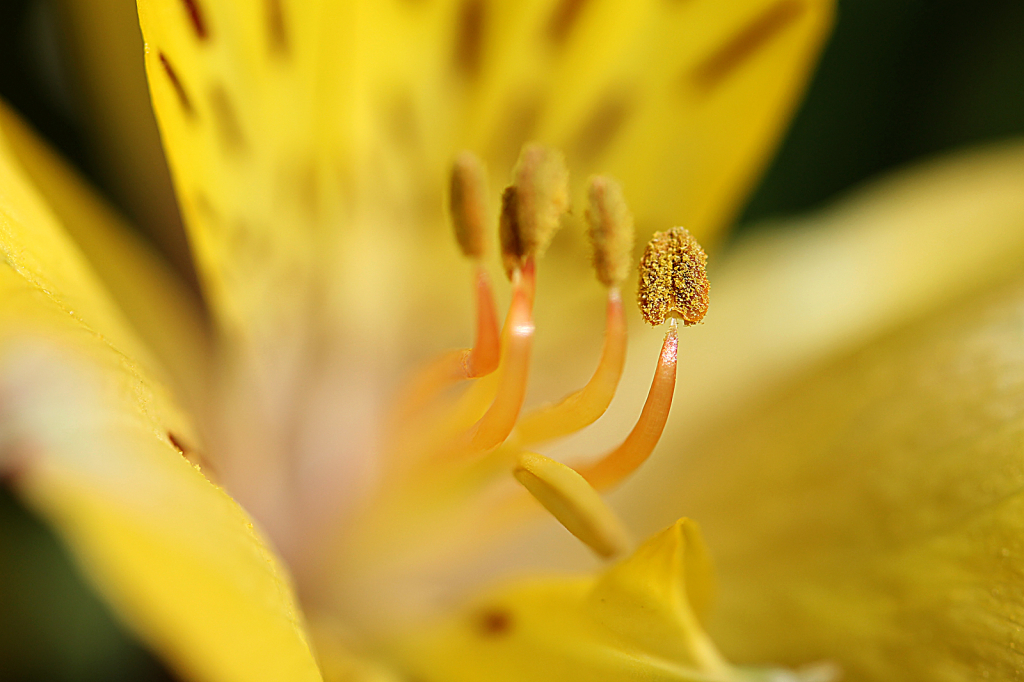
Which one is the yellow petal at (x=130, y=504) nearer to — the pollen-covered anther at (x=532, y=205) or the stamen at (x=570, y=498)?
the stamen at (x=570, y=498)

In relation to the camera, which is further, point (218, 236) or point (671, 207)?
point (671, 207)

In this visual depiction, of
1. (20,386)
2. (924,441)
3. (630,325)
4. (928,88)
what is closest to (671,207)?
(630,325)

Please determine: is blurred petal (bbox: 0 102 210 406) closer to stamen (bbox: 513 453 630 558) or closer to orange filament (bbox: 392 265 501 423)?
orange filament (bbox: 392 265 501 423)

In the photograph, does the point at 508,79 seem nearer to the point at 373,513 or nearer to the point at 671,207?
the point at 671,207

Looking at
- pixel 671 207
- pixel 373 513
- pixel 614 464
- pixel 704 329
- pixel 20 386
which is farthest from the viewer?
pixel 704 329

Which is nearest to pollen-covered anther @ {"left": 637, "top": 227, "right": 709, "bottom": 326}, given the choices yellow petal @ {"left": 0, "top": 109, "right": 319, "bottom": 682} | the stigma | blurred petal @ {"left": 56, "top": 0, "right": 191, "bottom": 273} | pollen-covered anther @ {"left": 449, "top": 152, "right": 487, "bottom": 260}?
the stigma

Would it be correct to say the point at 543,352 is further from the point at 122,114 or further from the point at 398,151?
the point at 122,114
